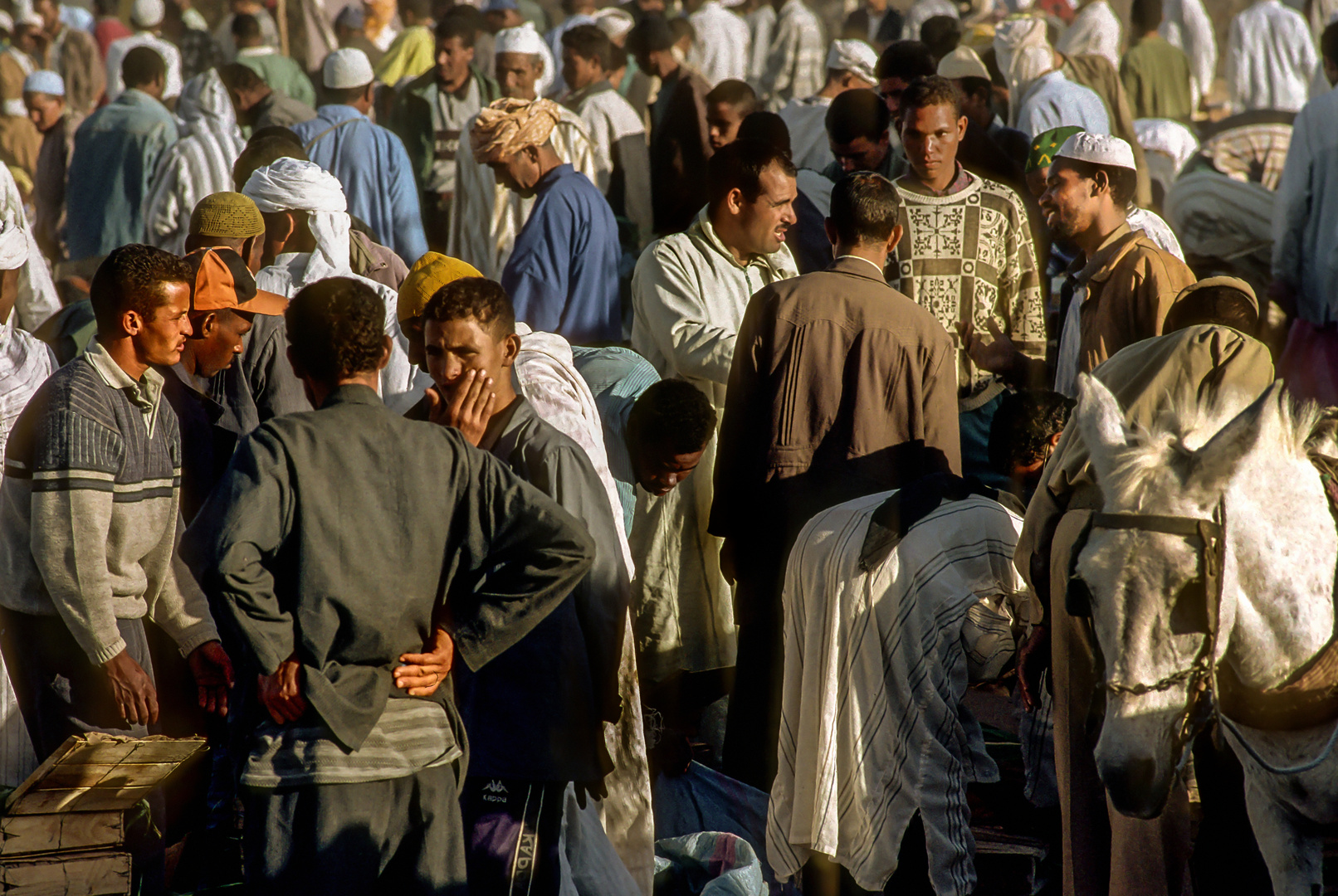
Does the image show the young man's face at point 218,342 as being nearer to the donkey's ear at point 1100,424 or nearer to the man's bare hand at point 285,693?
the man's bare hand at point 285,693

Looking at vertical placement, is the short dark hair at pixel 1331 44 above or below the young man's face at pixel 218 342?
above

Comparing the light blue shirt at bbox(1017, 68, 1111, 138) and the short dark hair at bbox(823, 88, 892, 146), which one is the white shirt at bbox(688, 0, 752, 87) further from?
the short dark hair at bbox(823, 88, 892, 146)

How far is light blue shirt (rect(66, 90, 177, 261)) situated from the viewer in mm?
9047

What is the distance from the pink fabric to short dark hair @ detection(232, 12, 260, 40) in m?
7.88

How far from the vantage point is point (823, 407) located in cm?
459

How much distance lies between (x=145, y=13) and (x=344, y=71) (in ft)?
20.8

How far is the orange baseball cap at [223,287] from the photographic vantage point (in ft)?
15.0

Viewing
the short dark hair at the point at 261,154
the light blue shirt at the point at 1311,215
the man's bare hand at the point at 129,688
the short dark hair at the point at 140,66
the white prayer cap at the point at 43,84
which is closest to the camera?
the man's bare hand at the point at 129,688

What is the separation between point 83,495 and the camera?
377 centimetres

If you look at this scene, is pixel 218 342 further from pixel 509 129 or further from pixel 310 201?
pixel 509 129

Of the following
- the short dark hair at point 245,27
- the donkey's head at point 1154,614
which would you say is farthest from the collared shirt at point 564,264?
the short dark hair at point 245,27

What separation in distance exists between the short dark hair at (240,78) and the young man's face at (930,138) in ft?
17.3

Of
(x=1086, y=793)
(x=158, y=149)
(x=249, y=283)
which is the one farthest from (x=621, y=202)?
(x=1086, y=793)

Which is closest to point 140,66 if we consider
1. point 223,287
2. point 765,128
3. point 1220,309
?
point 765,128
